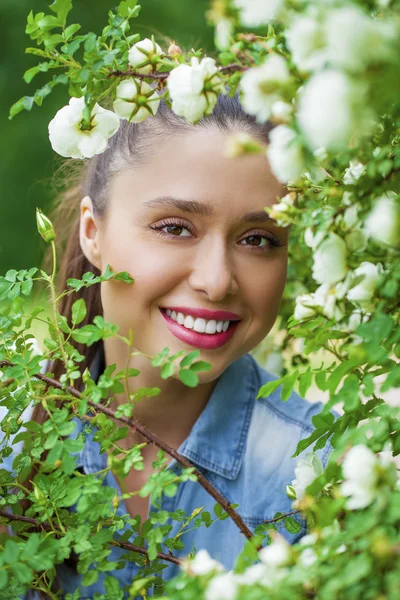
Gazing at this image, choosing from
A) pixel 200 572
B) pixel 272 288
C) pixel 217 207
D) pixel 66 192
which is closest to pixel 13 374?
pixel 200 572

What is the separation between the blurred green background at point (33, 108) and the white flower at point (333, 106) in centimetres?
523

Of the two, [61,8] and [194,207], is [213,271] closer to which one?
[194,207]

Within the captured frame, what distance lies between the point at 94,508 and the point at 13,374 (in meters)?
0.19

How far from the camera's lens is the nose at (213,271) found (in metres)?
1.31

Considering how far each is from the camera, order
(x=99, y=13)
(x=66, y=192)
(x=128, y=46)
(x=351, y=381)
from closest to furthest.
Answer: (x=351, y=381) → (x=128, y=46) → (x=66, y=192) → (x=99, y=13)

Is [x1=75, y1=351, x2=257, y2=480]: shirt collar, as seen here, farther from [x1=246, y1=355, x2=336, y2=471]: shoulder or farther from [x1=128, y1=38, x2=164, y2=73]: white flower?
[x1=128, y1=38, x2=164, y2=73]: white flower

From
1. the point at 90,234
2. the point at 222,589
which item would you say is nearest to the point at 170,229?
the point at 90,234

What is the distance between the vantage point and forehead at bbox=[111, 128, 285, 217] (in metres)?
1.31

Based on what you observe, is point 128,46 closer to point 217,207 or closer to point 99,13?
point 217,207

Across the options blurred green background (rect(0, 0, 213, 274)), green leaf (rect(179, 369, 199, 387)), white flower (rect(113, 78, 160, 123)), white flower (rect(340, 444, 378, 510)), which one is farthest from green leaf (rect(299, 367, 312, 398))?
blurred green background (rect(0, 0, 213, 274))

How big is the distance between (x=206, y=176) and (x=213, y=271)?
0.16 m

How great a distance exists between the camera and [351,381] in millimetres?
807

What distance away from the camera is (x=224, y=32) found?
741mm

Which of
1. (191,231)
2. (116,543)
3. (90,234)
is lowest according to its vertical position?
(116,543)
